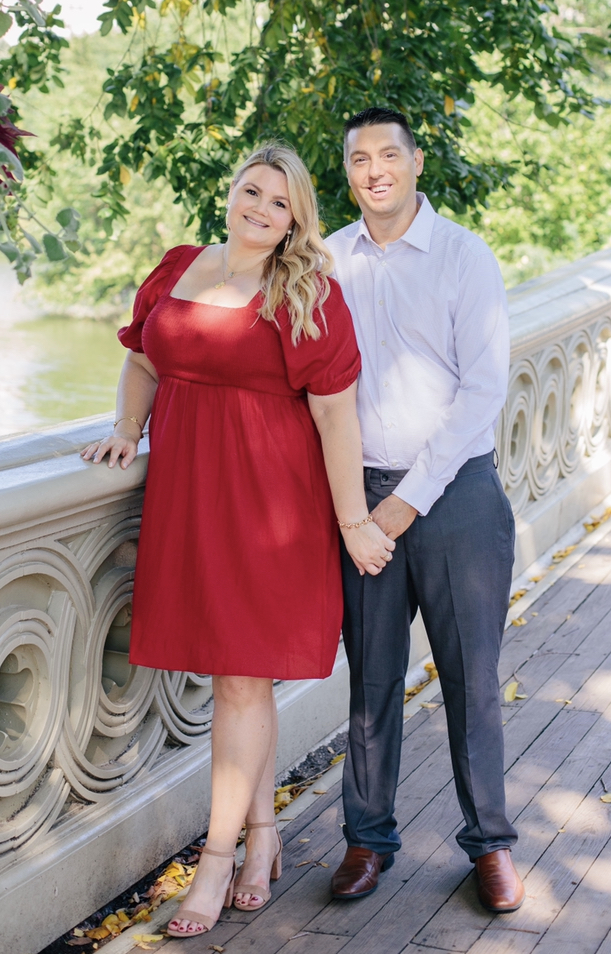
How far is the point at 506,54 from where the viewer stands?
532cm

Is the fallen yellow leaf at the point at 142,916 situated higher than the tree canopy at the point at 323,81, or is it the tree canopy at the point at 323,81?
the tree canopy at the point at 323,81

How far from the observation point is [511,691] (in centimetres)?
414

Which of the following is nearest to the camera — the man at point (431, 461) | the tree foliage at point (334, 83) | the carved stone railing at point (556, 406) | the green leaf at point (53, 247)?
the green leaf at point (53, 247)

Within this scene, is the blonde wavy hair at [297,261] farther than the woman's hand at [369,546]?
No

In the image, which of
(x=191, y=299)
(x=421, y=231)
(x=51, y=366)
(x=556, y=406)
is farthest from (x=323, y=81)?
(x=51, y=366)

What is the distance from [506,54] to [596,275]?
5.25 feet

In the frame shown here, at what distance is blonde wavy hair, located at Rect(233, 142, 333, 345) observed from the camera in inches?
102

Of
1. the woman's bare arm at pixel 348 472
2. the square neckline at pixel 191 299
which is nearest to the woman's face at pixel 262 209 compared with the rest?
the square neckline at pixel 191 299

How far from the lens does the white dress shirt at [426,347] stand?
105 inches

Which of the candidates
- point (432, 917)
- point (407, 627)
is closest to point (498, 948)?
point (432, 917)

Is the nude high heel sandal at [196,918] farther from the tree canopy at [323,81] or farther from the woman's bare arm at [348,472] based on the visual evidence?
the tree canopy at [323,81]

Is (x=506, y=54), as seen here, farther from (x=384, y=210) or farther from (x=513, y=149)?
(x=513, y=149)

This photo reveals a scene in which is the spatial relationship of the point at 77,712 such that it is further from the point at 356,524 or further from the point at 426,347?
the point at 426,347

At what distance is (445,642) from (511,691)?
1408 millimetres
